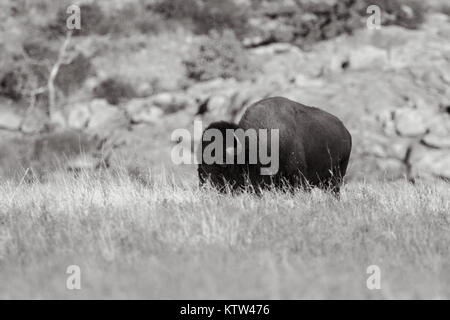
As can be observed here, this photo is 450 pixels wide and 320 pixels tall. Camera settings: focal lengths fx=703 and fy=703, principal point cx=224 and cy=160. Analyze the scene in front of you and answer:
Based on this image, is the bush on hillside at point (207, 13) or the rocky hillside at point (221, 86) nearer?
the rocky hillside at point (221, 86)

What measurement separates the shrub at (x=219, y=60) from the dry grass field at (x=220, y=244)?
22379 millimetres

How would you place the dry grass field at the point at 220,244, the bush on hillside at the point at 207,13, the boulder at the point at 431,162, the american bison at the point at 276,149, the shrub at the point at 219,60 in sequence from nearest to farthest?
the dry grass field at the point at 220,244 → the american bison at the point at 276,149 → the boulder at the point at 431,162 → the shrub at the point at 219,60 → the bush on hillside at the point at 207,13

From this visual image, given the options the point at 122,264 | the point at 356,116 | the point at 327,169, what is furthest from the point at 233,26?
the point at 122,264

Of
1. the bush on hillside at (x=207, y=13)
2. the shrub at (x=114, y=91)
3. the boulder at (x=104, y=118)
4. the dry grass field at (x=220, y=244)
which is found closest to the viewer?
the dry grass field at (x=220, y=244)

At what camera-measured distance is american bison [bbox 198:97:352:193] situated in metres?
10.5

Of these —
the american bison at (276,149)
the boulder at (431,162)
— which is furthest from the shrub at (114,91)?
the american bison at (276,149)

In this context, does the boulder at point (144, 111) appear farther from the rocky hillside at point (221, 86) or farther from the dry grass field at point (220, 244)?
the dry grass field at point (220, 244)

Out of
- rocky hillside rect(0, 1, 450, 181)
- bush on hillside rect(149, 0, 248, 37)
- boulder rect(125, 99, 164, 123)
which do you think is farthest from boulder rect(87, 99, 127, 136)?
bush on hillside rect(149, 0, 248, 37)

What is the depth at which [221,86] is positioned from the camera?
31109 millimetres

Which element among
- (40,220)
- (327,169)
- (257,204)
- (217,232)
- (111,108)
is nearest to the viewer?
(217,232)

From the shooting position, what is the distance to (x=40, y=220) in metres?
8.99

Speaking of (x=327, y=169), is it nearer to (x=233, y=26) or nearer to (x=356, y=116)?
(x=356, y=116)

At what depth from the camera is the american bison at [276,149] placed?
34.5ft
